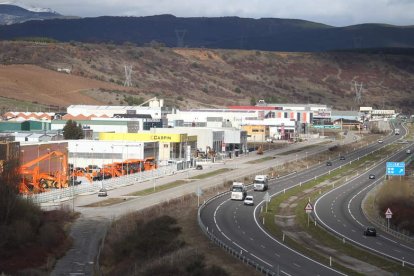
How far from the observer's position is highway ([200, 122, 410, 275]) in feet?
123

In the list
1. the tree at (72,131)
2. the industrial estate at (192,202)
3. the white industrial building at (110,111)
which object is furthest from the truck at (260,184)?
the white industrial building at (110,111)

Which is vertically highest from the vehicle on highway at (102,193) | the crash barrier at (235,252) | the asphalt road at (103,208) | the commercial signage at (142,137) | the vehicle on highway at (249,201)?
the commercial signage at (142,137)

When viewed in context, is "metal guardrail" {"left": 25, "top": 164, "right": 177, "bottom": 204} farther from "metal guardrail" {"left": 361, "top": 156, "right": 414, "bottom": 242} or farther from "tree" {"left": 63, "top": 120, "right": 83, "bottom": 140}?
"metal guardrail" {"left": 361, "top": 156, "right": 414, "bottom": 242}

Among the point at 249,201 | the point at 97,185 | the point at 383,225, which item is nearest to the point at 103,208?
the point at 249,201

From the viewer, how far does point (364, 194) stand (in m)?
73.8

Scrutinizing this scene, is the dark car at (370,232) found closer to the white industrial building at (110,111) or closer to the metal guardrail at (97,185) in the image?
the metal guardrail at (97,185)

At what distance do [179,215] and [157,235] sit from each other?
9.98 metres

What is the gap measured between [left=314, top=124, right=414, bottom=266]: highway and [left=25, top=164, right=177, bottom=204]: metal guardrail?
768 inches

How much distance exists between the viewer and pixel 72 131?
10450 centimetres

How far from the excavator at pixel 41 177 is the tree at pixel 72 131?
2534cm

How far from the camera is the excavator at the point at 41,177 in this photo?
227 feet

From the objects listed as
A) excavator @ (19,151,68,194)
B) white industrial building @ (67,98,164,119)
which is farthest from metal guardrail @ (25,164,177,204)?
white industrial building @ (67,98,164,119)

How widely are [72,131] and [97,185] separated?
1239 inches

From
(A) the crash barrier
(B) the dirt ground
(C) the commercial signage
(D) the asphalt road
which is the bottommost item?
(D) the asphalt road
